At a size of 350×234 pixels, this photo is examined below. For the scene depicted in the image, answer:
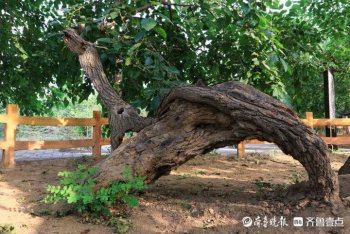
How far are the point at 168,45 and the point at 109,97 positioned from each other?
5.90 ft

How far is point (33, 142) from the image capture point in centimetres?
762

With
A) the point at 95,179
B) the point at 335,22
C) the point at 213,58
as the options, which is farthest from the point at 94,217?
the point at 335,22

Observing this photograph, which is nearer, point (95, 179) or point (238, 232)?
point (238, 232)

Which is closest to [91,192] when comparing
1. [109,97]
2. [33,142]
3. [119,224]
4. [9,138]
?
[119,224]

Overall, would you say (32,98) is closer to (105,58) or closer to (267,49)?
(105,58)

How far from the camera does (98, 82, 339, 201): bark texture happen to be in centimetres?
397

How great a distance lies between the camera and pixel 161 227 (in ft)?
12.3

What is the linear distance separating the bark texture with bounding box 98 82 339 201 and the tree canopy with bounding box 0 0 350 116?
1.56 feet

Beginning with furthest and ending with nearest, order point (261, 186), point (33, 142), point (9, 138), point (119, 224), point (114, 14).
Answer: point (33, 142) < point (9, 138) < point (261, 186) < point (114, 14) < point (119, 224)

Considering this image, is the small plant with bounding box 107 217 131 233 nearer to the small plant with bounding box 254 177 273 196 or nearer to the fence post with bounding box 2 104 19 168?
the small plant with bounding box 254 177 273 196

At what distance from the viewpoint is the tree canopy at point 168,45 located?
17.1ft

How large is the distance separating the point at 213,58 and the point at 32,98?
5.19 metres

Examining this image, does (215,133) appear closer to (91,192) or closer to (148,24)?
(148,24)

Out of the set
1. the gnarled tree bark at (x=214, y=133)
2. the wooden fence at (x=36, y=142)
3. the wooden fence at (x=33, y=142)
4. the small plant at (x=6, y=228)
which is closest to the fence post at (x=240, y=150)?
the wooden fence at (x=36, y=142)
